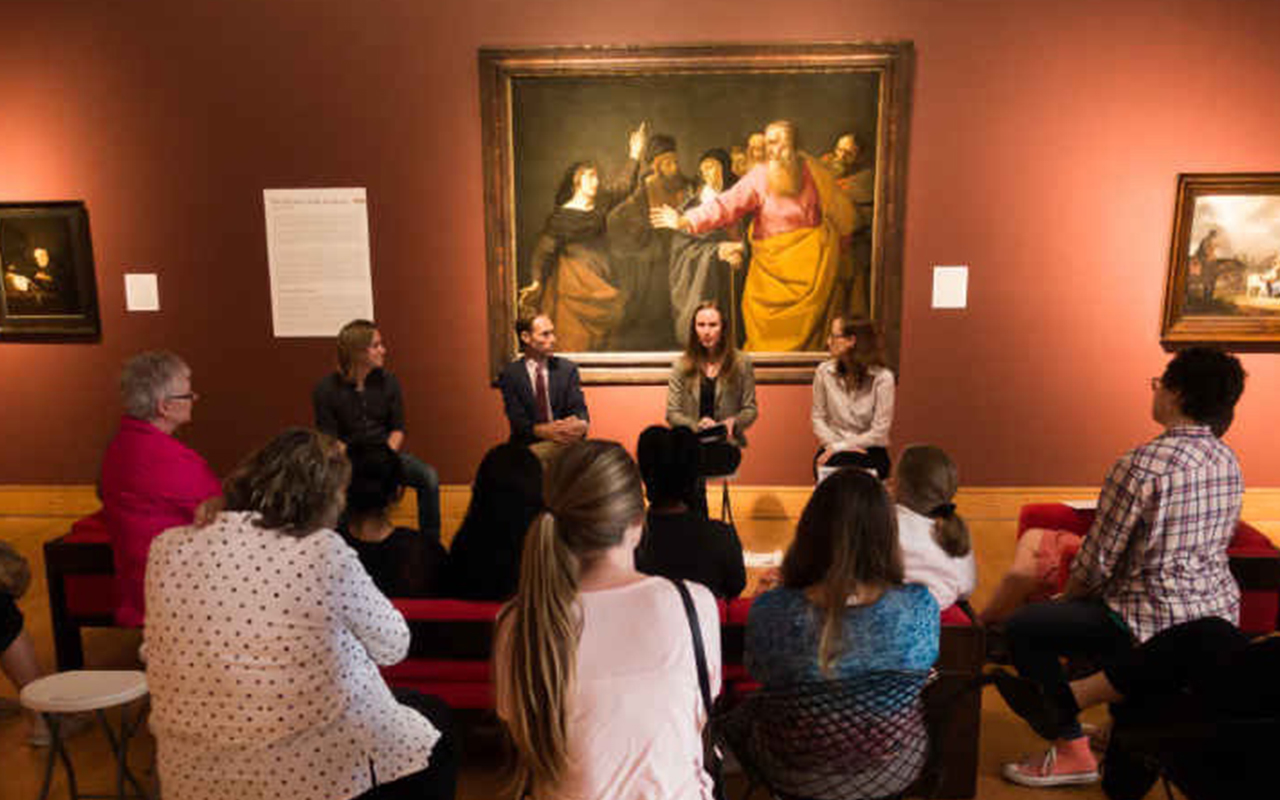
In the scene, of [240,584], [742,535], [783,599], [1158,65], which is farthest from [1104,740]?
[1158,65]

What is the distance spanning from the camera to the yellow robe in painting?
632 centimetres

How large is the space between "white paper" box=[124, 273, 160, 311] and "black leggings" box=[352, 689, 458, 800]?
490 cm

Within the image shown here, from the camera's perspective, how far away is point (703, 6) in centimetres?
612

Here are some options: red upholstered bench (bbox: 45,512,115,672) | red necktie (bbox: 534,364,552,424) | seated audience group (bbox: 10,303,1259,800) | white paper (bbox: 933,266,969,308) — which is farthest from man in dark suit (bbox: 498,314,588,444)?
white paper (bbox: 933,266,969,308)

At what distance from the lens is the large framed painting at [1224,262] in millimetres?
6141

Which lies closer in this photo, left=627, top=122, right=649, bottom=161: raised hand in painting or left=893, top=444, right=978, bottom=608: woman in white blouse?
left=893, top=444, right=978, bottom=608: woman in white blouse

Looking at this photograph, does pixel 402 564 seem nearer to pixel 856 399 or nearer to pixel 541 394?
pixel 541 394

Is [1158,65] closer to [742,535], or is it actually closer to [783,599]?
[742,535]

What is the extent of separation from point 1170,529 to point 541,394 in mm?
3766

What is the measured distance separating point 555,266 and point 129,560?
3.52m

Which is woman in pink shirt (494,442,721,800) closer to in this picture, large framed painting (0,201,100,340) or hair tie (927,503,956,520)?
hair tie (927,503,956,520)

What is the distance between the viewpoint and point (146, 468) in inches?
145

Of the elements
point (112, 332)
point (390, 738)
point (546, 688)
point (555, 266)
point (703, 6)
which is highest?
point (703, 6)

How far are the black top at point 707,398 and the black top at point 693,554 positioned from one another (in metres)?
2.60
